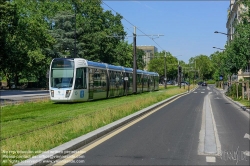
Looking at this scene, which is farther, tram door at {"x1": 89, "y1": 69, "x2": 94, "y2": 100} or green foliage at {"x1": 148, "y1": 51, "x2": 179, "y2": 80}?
green foliage at {"x1": 148, "y1": 51, "x2": 179, "y2": 80}

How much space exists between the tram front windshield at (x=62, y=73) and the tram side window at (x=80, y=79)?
0.45 meters

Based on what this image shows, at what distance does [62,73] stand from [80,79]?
1.41 m

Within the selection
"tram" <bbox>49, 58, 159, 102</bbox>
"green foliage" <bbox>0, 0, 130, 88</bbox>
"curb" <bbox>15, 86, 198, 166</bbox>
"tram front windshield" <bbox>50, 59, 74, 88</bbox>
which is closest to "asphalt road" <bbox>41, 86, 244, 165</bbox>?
"curb" <bbox>15, 86, 198, 166</bbox>

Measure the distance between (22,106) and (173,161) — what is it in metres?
18.9

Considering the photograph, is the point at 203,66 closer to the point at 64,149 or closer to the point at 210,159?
the point at 210,159

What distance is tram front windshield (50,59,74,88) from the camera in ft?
92.3

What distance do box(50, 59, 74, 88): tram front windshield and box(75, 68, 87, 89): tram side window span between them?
17.5 inches

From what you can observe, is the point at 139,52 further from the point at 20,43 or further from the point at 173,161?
the point at 173,161

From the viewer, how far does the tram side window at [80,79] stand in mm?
28430

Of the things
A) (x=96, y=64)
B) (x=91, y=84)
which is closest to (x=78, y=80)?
(x=91, y=84)

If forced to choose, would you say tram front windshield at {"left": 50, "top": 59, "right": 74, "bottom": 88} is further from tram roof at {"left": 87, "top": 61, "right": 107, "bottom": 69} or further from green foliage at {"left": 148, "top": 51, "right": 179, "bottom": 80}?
green foliage at {"left": 148, "top": 51, "right": 179, "bottom": 80}

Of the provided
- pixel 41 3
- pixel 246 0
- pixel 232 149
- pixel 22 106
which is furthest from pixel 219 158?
pixel 41 3

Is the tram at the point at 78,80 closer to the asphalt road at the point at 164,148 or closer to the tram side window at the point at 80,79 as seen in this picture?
the tram side window at the point at 80,79

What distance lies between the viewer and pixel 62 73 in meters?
28.3
